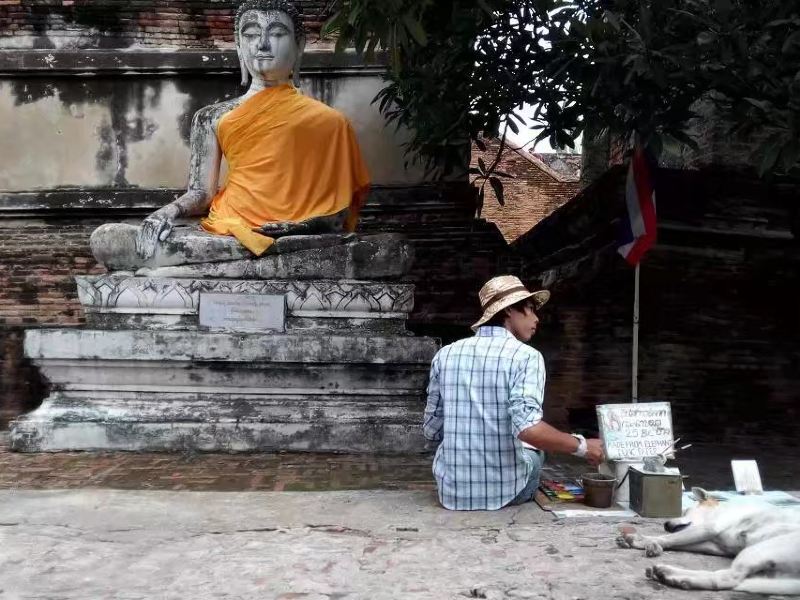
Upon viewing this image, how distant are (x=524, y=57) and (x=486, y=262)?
292cm

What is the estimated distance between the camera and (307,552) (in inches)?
130

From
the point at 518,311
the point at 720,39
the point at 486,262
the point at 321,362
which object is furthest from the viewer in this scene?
the point at 486,262

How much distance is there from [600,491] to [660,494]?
28 centimetres

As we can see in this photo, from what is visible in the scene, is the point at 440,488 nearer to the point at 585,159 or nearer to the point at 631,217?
the point at 631,217

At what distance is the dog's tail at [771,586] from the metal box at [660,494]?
0.89 metres

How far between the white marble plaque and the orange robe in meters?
0.81

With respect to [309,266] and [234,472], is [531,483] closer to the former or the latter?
[234,472]

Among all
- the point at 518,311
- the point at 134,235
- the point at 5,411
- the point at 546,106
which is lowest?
the point at 5,411

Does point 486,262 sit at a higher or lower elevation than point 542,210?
lower

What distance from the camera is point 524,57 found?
6.11 meters

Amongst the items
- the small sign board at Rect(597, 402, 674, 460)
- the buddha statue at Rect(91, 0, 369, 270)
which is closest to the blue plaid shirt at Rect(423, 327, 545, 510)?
the small sign board at Rect(597, 402, 674, 460)

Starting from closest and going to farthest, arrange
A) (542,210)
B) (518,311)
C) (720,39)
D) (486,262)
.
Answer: (518,311), (720,39), (486,262), (542,210)

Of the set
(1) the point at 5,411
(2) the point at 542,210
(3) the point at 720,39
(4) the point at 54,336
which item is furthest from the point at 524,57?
(2) the point at 542,210

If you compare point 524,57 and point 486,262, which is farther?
point 486,262
